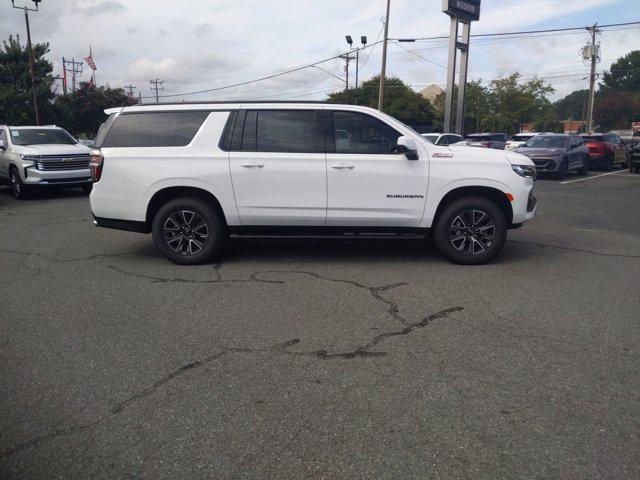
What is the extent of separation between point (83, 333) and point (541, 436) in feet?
11.6

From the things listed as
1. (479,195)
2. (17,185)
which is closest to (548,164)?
(479,195)

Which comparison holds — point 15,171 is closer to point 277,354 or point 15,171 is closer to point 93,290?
point 93,290

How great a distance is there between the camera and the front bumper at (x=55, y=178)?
45.6 feet

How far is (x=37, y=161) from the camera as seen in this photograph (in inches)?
548

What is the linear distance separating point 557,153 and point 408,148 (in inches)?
625

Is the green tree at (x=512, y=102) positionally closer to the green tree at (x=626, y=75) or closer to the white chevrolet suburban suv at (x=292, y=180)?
the green tree at (x=626, y=75)

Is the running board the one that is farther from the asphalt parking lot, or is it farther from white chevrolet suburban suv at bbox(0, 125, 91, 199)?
white chevrolet suburban suv at bbox(0, 125, 91, 199)

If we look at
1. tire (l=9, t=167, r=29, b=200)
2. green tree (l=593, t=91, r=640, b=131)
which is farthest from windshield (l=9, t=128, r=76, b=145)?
green tree (l=593, t=91, r=640, b=131)

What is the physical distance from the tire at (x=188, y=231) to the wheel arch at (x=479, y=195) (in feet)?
8.81

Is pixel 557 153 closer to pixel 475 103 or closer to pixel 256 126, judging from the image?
pixel 256 126

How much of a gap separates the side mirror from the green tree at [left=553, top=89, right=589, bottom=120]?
143 meters

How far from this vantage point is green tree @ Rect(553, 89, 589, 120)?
463 feet

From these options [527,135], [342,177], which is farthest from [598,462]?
[527,135]

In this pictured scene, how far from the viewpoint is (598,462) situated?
9.27 feet
